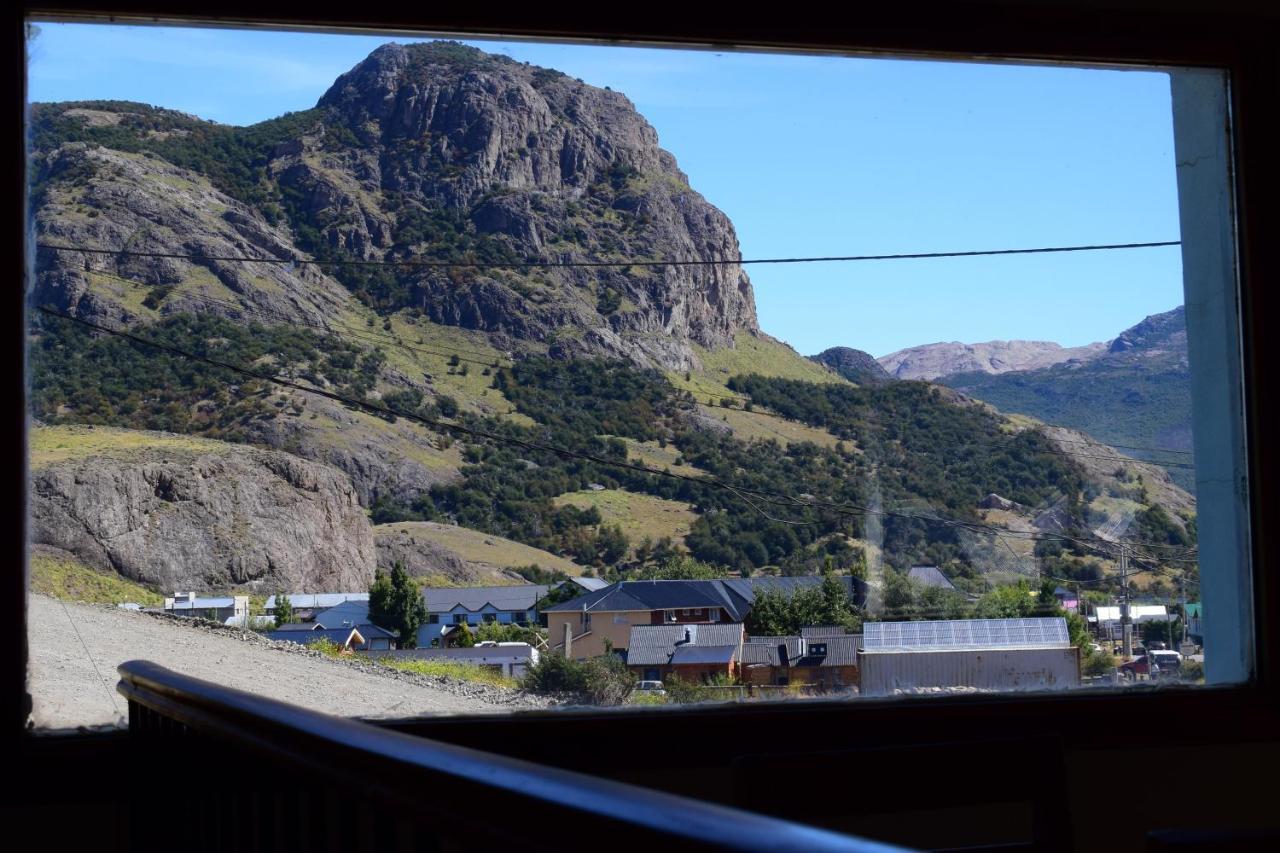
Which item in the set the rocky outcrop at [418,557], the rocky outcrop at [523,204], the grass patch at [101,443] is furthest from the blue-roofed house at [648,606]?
the grass patch at [101,443]

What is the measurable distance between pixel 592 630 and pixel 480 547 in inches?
11.7

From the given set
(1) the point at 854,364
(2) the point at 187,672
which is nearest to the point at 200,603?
(2) the point at 187,672

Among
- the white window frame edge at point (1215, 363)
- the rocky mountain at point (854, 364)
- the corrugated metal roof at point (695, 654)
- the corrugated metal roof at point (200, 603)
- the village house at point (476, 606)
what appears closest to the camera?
the corrugated metal roof at point (200, 603)

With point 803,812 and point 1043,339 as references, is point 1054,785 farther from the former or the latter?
point 1043,339

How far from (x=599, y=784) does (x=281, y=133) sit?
2210 mm

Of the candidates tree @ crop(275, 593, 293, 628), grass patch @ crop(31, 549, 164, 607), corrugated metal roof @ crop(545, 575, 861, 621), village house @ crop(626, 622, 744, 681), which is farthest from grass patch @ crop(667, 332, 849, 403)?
grass patch @ crop(31, 549, 164, 607)

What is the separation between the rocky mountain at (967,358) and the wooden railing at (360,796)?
6.34 ft

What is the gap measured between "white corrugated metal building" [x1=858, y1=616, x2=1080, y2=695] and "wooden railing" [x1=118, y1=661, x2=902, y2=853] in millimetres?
1572

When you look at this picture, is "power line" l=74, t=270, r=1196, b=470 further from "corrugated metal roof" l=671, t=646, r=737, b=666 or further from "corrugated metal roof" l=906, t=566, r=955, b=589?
"corrugated metal roof" l=671, t=646, r=737, b=666

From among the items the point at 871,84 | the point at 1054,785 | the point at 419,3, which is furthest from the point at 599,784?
the point at 871,84

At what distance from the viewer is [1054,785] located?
168cm

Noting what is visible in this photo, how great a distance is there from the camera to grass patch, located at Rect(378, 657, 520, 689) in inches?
94.2

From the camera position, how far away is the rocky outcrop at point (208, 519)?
2193 millimetres

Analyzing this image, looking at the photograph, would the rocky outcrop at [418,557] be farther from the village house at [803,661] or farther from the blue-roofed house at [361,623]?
the village house at [803,661]
